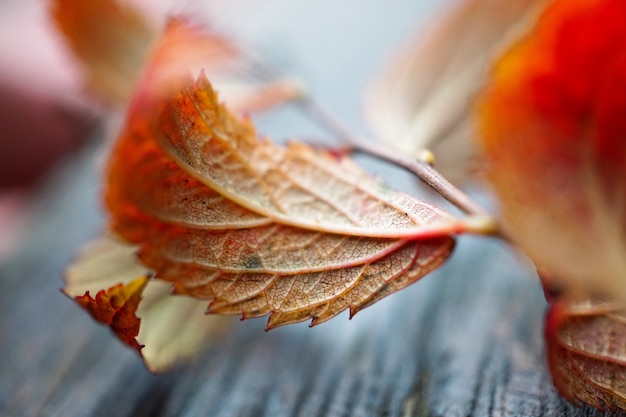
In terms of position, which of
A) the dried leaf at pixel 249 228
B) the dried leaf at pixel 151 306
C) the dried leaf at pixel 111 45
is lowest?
Result: the dried leaf at pixel 151 306

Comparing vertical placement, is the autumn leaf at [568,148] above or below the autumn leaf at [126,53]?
below

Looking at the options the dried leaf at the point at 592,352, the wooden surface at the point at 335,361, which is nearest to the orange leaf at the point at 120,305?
the wooden surface at the point at 335,361

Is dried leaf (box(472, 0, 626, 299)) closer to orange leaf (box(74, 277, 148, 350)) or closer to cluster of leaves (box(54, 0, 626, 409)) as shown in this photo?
cluster of leaves (box(54, 0, 626, 409))

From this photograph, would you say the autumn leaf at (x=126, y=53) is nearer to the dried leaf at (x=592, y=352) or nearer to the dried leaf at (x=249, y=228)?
the dried leaf at (x=249, y=228)

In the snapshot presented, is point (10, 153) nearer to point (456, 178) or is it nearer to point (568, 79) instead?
point (456, 178)

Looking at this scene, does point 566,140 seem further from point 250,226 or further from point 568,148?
point 250,226

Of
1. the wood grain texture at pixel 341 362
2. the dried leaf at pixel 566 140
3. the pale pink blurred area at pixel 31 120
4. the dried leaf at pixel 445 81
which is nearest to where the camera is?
the dried leaf at pixel 566 140

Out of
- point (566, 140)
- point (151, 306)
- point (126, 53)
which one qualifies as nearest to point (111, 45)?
point (126, 53)
